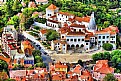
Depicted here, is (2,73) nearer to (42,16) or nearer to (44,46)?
(44,46)

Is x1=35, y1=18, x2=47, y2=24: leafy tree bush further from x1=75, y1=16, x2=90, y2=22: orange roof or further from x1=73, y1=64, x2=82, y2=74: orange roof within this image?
x1=73, y1=64, x2=82, y2=74: orange roof

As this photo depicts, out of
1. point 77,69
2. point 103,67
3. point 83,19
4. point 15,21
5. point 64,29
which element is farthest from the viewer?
point 15,21

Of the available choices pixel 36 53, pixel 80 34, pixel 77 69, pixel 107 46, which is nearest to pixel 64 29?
pixel 80 34

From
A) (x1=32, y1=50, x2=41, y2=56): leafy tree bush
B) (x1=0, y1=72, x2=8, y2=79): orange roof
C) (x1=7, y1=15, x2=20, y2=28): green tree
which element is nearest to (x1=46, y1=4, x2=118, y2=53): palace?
(x1=32, y1=50, x2=41, y2=56): leafy tree bush

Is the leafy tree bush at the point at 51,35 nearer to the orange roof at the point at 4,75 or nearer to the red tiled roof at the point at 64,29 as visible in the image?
the red tiled roof at the point at 64,29

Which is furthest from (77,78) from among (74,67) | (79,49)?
(79,49)

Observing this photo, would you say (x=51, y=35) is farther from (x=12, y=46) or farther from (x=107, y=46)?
(x=107, y=46)

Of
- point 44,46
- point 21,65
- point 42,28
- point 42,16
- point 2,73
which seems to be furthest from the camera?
point 42,16

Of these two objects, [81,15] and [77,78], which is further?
[81,15]

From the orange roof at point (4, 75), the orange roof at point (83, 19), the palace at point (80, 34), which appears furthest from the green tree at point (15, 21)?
the orange roof at point (4, 75)
